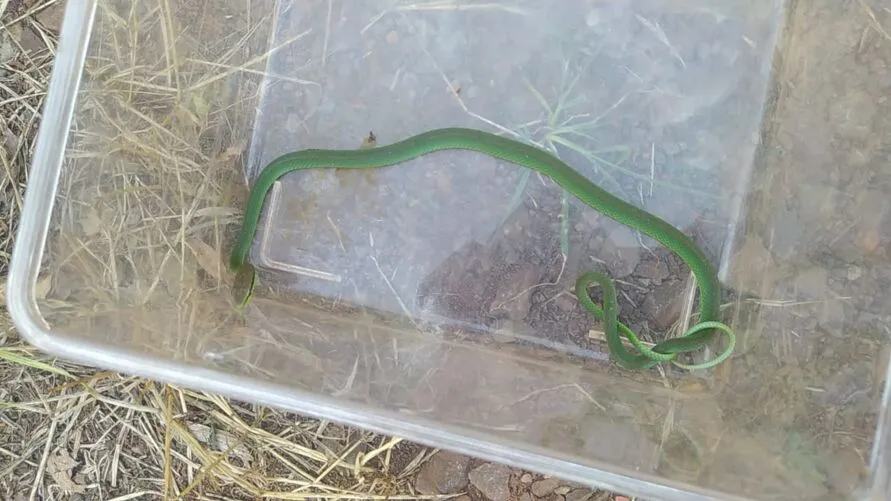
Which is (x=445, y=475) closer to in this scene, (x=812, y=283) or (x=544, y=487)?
(x=544, y=487)

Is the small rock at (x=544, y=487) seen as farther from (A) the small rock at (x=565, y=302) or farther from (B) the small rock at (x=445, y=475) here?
(A) the small rock at (x=565, y=302)

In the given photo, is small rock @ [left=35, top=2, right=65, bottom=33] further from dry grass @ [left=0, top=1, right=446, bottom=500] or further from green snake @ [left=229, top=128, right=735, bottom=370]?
green snake @ [left=229, top=128, right=735, bottom=370]

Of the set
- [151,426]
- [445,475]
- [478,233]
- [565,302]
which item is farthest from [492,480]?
[151,426]

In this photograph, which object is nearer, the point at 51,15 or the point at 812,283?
the point at 812,283

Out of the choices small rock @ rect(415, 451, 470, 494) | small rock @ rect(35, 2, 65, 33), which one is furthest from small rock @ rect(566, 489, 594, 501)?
small rock @ rect(35, 2, 65, 33)

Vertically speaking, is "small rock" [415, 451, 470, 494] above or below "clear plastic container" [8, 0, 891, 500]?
below
